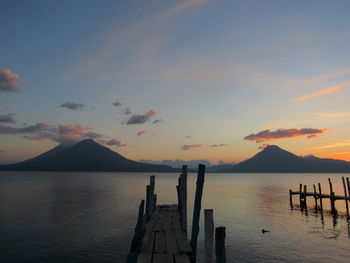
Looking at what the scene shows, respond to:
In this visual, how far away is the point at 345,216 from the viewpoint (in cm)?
3806

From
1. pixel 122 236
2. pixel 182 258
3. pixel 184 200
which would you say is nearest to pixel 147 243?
pixel 182 258

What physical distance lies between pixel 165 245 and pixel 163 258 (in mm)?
1667

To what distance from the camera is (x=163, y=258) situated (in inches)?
413

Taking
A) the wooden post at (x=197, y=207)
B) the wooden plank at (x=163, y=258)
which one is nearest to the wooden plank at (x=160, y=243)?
the wooden plank at (x=163, y=258)

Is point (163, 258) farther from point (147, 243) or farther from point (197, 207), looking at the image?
point (197, 207)

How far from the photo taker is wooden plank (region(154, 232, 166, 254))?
1130 centimetres

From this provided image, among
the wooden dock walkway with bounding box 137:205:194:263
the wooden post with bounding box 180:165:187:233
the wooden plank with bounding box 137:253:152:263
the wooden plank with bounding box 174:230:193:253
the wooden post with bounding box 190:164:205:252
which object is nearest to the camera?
the wooden plank with bounding box 137:253:152:263

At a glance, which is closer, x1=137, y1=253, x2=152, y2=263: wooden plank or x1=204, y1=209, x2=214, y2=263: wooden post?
x1=204, y1=209, x2=214, y2=263: wooden post

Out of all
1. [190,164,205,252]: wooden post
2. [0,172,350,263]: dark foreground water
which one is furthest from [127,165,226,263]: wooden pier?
[0,172,350,263]: dark foreground water

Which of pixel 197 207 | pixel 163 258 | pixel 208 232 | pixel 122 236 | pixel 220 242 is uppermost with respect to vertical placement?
pixel 197 207

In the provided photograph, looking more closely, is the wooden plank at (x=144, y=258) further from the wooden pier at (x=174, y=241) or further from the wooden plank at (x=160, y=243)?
the wooden plank at (x=160, y=243)

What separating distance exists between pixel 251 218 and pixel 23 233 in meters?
Result: 26.2

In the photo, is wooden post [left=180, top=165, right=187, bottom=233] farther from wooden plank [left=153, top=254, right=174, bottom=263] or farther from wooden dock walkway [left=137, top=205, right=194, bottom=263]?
wooden plank [left=153, top=254, right=174, bottom=263]

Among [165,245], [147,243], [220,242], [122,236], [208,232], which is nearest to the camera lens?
[220,242]
